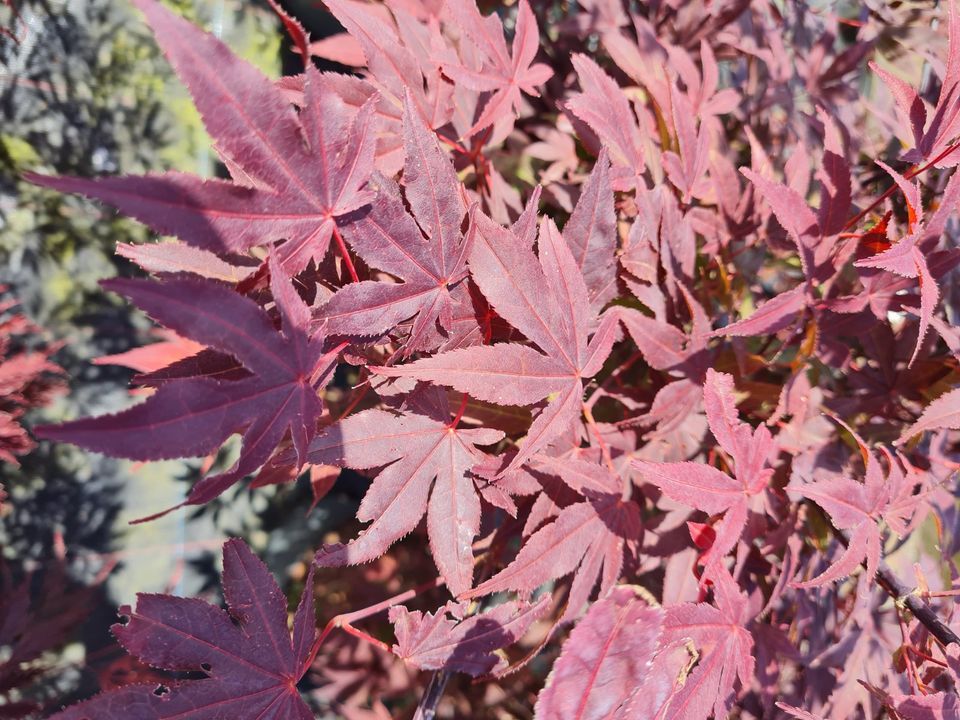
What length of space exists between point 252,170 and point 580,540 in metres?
0.48

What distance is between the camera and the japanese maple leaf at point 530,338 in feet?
1.82

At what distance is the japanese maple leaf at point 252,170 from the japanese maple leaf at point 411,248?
0.03 meters


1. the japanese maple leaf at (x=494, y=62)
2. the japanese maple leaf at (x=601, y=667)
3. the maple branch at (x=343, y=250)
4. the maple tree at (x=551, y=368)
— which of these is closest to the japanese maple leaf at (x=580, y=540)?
the maple tree at (x=551, y=368)

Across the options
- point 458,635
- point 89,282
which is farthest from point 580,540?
point 89,282

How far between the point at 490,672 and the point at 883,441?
0.63m

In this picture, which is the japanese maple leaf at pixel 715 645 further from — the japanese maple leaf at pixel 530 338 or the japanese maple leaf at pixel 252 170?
the japanese maple leaf at pixel 252 170

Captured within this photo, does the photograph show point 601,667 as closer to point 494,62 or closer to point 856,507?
point 856,507

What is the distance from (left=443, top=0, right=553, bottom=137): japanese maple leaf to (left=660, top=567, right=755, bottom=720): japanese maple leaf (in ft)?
1.83

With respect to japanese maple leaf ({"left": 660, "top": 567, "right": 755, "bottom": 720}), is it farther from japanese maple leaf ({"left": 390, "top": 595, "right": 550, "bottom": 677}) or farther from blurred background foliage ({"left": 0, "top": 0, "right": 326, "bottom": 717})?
blurred background foliage ({"left": 0, "top": 0, "right": 326, "bottom": 717})

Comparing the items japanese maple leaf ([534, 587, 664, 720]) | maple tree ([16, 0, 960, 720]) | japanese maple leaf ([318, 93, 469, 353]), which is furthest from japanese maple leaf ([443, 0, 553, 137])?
japanese maple leaf ([534, 587, 664, 720])

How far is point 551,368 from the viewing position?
1.99ft

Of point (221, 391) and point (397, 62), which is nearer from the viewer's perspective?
point (221, 391)

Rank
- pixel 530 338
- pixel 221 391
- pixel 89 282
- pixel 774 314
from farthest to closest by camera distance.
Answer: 1. pixel 89 282
2. pixel 774 314
3. pixel 530 338
4. pixel 221 391

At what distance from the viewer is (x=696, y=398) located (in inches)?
→ 30.0
